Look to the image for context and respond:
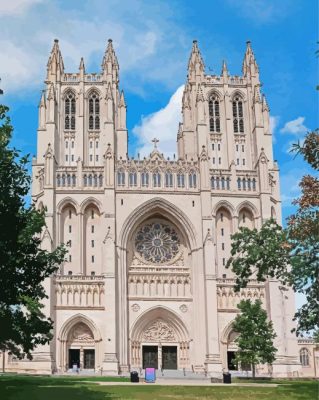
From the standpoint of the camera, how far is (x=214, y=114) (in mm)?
75375

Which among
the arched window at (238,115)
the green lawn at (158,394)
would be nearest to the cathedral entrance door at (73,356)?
the arched window at (238,115)

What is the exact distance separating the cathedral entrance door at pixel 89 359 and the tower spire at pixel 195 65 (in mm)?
34302

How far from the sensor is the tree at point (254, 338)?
5109 centimetres

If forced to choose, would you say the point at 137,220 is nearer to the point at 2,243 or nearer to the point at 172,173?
the point at 172,173

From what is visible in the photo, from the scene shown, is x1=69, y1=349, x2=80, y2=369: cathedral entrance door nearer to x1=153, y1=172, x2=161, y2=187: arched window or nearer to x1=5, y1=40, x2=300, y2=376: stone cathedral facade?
x1=5, y1=40, x2=300, y2=376: stone cathedral facade

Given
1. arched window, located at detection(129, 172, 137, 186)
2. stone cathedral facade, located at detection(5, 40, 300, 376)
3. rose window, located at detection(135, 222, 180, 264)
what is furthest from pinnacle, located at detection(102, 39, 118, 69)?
Answer: rose window, located at detection(135, 222, 180, 264)

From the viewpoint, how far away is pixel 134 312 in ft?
218

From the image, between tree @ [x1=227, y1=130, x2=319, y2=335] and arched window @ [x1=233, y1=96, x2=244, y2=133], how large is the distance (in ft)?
133

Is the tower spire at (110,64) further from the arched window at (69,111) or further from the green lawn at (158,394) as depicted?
the green lawn at (158,394)

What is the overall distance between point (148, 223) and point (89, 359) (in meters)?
16.3

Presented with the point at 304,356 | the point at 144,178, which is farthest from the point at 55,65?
the point at 304,356

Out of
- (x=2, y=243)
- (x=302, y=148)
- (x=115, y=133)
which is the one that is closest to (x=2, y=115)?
(x=2, y=243)

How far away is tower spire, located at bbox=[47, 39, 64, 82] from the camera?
74750mm

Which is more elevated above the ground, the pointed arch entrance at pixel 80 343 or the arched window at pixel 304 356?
the pointed arch entrance at pixel 80 343
